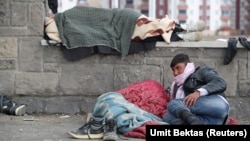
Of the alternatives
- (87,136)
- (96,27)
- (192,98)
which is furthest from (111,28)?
(87,136)

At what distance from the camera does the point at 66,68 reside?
293 inches

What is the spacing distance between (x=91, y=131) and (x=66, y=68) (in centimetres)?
165

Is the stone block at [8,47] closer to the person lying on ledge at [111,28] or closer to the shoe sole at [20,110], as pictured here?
the person lying on ledge at [111,28]

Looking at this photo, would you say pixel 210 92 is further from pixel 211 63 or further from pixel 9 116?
pixel 9 116

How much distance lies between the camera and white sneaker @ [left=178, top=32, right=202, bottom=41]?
7473 millimetres

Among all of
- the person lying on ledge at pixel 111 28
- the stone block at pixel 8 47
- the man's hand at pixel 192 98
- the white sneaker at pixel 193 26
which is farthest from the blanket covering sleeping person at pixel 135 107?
the stone block at pixel 8 47

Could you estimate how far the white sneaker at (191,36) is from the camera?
24.5 ft

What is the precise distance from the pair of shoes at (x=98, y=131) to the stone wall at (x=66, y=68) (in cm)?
141

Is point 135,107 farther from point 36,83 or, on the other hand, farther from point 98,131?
point 36,83

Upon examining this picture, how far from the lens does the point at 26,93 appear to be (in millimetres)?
7445

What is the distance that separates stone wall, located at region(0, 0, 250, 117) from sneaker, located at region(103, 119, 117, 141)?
1.44m

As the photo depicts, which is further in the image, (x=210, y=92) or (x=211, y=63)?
(x=211, y=63)

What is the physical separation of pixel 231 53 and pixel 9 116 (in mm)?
2890

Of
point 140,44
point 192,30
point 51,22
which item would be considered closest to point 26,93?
point 51,22
